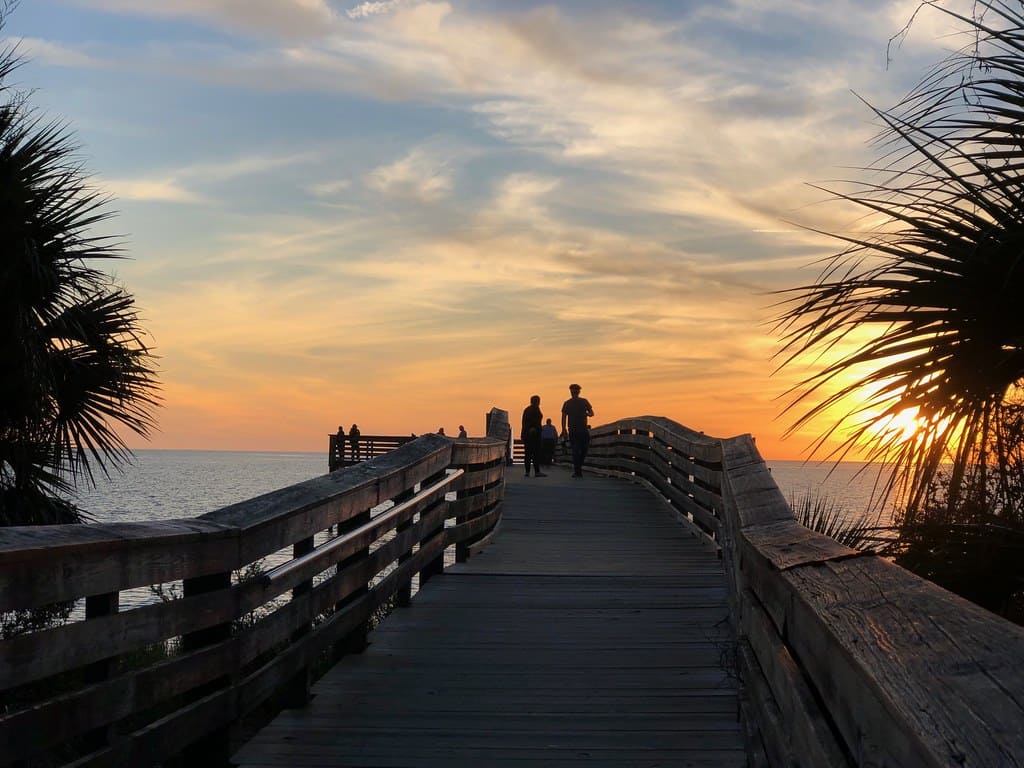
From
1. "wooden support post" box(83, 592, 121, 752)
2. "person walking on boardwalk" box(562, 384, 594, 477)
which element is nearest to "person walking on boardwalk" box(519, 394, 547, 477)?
"person walking on boardwalk" box(562, 384, 594, 477)

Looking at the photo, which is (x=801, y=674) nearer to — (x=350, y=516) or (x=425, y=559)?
(x=350, y=516)

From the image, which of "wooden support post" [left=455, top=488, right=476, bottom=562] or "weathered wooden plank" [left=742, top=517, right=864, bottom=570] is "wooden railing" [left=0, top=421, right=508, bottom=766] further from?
"wooden support post" [left=455, top=488, right=476, bottom=562]

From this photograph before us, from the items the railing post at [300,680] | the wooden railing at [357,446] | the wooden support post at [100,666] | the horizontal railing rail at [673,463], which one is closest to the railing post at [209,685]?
the wooden support post at [100,666]

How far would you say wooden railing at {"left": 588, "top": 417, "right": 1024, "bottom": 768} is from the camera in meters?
1.63

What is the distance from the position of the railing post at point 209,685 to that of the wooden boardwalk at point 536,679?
0.32 meters

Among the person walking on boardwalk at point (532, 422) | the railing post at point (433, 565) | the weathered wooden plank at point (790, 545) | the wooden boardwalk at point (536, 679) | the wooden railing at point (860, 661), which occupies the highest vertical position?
the person walking on boardwalk at point (532, 422)

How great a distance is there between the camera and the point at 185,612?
3877mm

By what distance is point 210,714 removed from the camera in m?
4.11

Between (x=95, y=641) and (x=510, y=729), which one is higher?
(x=95, y=641)

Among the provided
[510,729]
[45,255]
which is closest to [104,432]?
[45,255]

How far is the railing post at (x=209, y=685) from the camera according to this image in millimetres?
4086

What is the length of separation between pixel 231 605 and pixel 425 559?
4.27 m

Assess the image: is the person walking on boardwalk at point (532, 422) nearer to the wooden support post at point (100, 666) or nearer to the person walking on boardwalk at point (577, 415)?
the person walking on boardwalk at point (577, 415)

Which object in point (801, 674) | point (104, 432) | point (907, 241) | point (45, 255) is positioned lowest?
point (801, 674)
